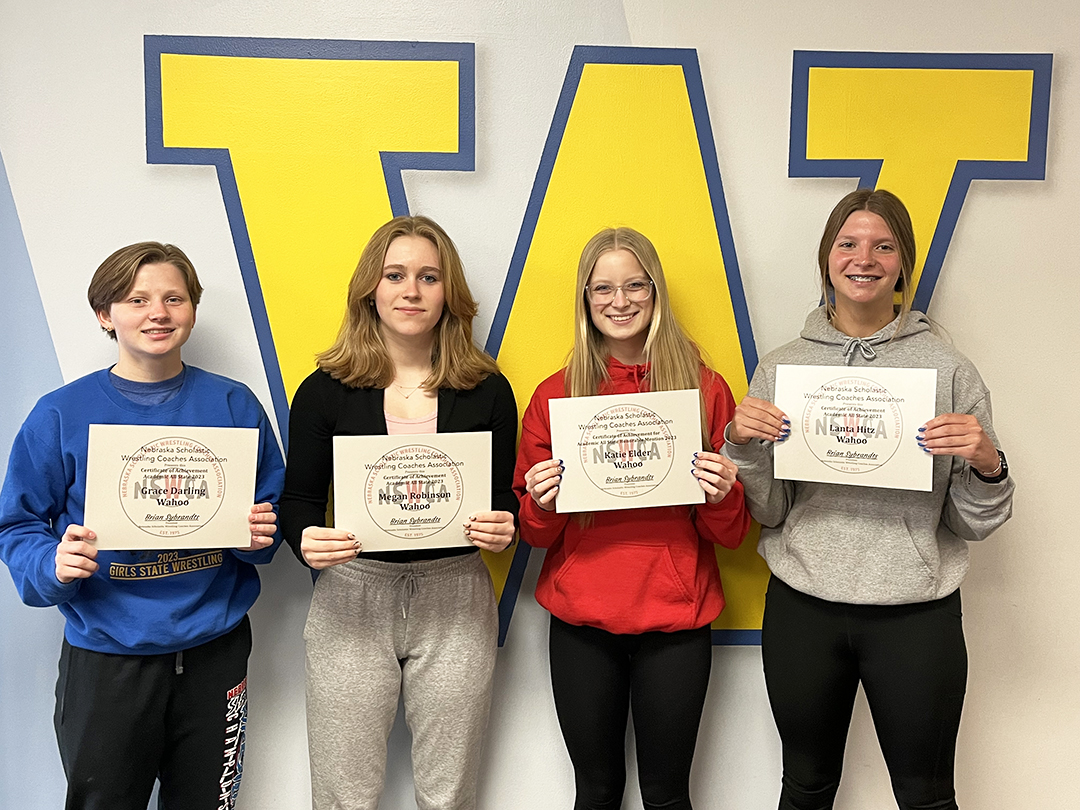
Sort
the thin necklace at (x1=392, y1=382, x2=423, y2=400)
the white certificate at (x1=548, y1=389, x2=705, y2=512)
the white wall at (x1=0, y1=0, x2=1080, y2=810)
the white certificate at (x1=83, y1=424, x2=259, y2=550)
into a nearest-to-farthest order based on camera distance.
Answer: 1. the white certificate at (x1=83, y1=424, x2=259, y2=550)
2. the white certificate at (x1=548, y1=389, x2=705, y2=512)
3. the thin necklace at (x1=392, y1=382, x2=423, y2=400)
4. the white wall at (x1=0, y1=0, x2=1080, y2=810)

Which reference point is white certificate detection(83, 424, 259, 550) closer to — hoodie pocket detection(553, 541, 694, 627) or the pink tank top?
the pink tank top

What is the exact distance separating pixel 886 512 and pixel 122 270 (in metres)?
1.83

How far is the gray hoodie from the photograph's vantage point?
1681 millimetres

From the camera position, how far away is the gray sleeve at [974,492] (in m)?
1.66

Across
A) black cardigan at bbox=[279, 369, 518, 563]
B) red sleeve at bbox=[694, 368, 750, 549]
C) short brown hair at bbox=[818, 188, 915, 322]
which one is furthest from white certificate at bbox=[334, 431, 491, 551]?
short brown hair at bbox=[818, 188, 915, 322]

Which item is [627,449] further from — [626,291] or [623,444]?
[626,291]

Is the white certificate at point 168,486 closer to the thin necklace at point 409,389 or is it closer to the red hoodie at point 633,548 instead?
the thin necklace at point 409,389

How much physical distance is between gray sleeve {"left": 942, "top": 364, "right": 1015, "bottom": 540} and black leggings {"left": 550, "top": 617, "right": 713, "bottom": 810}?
0.64 meters

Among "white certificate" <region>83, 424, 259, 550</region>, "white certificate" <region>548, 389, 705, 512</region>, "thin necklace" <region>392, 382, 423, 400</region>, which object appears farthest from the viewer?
"thin necklace" <region>392, 382, 423, 400</region>

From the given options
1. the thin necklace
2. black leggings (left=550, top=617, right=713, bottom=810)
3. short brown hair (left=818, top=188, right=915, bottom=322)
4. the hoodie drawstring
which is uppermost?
short brown hair (left=818, top=188, right=915, bottom=322)

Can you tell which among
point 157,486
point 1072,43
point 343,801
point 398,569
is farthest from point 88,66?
point 1072,43

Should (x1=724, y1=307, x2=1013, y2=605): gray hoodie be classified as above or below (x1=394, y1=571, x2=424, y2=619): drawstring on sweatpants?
above

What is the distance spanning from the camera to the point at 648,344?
71.9 inches

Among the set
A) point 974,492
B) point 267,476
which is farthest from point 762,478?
point 267,476
